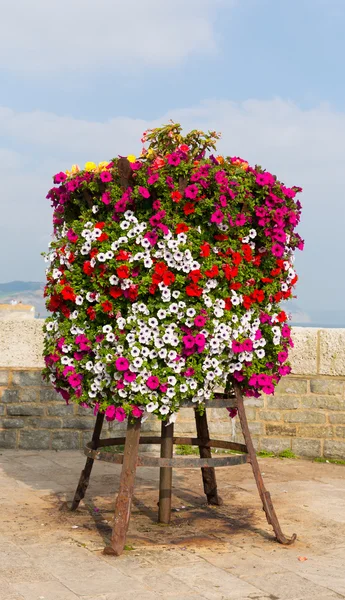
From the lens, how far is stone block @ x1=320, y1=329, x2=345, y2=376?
8.42 m

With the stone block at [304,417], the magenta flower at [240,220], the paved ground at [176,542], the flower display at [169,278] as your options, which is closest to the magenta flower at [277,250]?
the flower display at [169,278]

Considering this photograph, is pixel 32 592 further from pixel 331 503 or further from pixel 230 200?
pixel 331 503

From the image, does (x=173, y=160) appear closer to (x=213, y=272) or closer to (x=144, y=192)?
(x=144, y=192)

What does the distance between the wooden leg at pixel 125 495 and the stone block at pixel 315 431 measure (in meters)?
3.86

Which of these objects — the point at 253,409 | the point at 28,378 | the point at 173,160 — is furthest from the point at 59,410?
the point at 173,160

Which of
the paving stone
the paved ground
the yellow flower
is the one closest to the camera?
the paving stone

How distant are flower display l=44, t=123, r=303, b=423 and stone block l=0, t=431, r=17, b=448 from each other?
362cm

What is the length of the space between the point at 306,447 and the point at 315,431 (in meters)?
0.20

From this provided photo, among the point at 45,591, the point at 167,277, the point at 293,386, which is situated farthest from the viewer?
the point at 293,386

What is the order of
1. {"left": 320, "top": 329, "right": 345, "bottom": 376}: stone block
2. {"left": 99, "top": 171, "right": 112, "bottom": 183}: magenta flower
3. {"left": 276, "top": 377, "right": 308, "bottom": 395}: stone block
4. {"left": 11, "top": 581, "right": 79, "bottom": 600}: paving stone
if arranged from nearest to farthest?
1. {"left": 11, "top": 581, "right": 79, "bottom": 600}: paving stone
2. {"left": 99, "top": 171, "right": 112, "bottom": 183}: magenta flower
3. {"left": 320, "top": 329, "right": 345, "bottom": 376}: stone block
4. {"left": 276, "top": 377, "right": 308, "bottom": 395}: stone block

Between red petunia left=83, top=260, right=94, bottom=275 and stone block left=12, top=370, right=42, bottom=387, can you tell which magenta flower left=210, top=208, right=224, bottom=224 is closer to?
red petunia left=83, top=260, right=94, bottom=275

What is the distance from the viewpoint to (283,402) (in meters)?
8.57

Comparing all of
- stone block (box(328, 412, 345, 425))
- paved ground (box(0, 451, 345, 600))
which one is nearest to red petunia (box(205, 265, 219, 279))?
paved ground (box(0, 451, 345, 600))

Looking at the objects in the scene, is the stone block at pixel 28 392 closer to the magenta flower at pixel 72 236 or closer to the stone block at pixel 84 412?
the stone block at pixel 84 412
